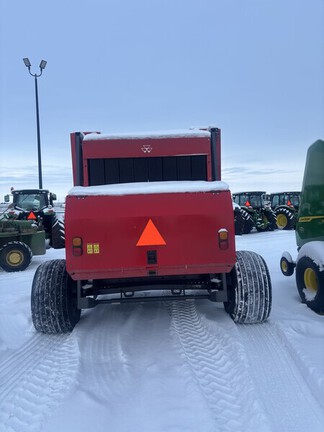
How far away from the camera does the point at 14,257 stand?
30.3 ft

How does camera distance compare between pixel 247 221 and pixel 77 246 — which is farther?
pixel 247 221

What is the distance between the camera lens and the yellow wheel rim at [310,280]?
493 centimetres

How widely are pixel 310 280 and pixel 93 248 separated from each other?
10.4ft

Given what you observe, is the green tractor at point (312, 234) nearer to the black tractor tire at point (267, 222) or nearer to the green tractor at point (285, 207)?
the black tractor tire at point (267, 222)

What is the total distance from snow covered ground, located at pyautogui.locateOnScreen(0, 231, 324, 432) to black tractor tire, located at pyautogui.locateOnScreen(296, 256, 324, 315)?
0.20 meters

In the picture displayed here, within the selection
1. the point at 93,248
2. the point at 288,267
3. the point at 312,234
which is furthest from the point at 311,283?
the point at 93,248

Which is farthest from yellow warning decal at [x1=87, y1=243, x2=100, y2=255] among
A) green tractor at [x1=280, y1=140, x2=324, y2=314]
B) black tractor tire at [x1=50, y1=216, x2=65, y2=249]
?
black tractor tire at [x1=50, y1=216, x2=65, y2=249]

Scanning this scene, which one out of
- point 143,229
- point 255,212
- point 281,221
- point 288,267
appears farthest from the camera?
point 281,221

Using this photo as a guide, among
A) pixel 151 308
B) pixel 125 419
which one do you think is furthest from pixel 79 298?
pixel 125 419

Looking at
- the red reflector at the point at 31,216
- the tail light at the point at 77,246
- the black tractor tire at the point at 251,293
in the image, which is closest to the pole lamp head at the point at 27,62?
the red reflector at the point at 31,216

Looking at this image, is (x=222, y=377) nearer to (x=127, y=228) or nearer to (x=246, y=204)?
(x=127, y=228)

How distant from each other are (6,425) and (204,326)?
7.73 ft

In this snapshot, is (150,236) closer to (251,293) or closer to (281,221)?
(251,293)

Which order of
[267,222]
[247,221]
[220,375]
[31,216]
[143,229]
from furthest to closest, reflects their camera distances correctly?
[267,222] → [247,221] → [31,216] → [143,229] → [220,375]
